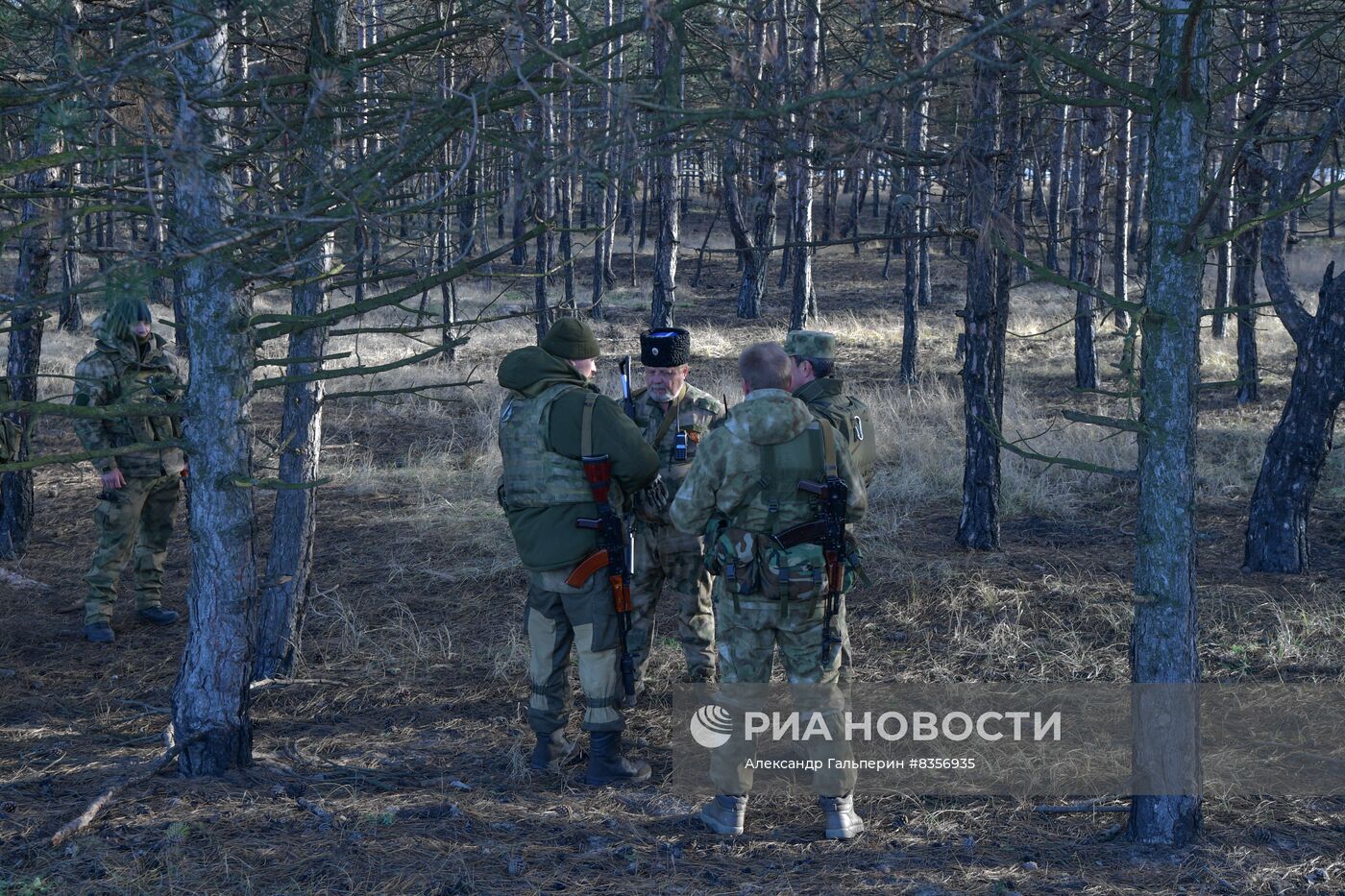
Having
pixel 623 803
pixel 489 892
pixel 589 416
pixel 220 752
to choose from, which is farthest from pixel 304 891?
pixel 589 416

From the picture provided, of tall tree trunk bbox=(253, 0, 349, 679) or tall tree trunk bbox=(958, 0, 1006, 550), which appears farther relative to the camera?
tall tree trunk bbox=(958, 0, 1006, 550)

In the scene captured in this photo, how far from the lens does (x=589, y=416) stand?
16.6ft

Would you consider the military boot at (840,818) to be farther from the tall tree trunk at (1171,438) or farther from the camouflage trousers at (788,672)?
the tall tree trunk at (1171,438)

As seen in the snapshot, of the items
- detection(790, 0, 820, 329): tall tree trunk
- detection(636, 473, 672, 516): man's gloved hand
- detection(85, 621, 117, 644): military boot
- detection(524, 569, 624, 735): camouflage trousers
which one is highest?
detection(790, 0, 820, 329): tall tree trunk

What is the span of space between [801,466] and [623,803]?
5.63ft

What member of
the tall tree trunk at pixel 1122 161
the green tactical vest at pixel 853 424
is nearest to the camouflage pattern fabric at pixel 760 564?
the green tactical vest at pixel 853 424

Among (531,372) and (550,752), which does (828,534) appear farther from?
(550,752)

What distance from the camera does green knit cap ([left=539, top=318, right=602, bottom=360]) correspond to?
523 cm

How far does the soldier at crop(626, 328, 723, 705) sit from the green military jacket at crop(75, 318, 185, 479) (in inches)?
133

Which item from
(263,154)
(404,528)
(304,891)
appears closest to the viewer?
(304,891)

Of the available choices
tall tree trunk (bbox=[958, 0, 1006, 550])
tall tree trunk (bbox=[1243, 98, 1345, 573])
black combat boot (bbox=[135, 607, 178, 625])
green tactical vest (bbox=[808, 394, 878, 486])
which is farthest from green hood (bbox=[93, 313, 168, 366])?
tall tree trunk (bbox=[1243, 98, 1345, 573])

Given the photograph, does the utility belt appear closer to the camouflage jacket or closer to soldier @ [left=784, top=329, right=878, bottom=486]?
the camouflage jacket

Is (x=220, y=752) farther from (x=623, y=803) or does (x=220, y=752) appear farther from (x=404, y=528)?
(x=404, y=528)

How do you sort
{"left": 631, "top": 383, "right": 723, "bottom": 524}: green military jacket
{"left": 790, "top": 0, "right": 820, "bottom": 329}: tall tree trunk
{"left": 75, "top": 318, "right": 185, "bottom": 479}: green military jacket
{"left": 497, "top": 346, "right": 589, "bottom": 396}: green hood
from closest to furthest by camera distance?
{"left": 497, "top": 346, "right": 589, "bottom": 396}: green hood, {"left": 631, "top": 383, "right": 723, "bottom": 524}: green military jacket, {"left": 75, "top": 318, "right": 185, "bottom": 479}: green military jacket, {"left": 790, "top": 0, "right": 820, "bottom": 329}: tall tree trunk
